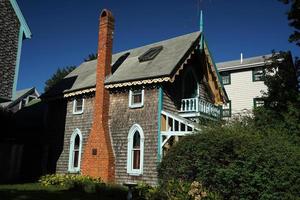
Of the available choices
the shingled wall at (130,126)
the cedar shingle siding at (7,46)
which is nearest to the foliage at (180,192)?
the shingled wall at (130,126)

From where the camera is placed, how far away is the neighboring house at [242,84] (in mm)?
33375

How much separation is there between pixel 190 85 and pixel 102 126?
19.9 ft

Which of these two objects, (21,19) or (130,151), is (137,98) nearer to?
(130,151)

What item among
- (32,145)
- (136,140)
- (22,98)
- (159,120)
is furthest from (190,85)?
(22,98)

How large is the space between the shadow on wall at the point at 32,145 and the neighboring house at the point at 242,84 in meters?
16.3

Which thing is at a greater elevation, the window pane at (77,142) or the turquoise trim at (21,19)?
the turquoise trim at (21,19)

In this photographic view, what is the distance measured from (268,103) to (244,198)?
41.2 ft

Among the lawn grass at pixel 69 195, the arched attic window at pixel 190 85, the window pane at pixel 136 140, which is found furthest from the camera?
the arched attic window at pixel 190 85

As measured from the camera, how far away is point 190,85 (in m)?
22.3

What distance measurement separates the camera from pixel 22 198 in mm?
13492

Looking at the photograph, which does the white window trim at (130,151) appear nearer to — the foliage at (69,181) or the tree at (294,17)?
the foliage at (69,181)

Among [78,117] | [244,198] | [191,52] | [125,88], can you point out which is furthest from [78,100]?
[244,198]

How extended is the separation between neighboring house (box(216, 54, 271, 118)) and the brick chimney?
624 inches

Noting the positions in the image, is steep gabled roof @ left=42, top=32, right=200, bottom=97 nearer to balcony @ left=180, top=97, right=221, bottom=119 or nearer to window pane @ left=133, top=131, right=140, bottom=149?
balcony @ left=180, top=97, right=221, bottom=119
